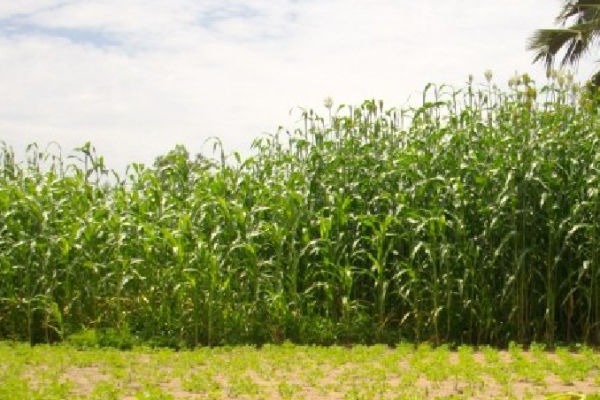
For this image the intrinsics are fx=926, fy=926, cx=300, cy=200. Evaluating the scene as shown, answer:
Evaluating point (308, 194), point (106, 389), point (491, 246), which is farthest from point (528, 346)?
point (106, 389)

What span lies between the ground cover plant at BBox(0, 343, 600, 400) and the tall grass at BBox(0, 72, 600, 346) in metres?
0.57

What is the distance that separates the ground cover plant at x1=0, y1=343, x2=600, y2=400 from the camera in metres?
6.14

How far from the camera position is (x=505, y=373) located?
677 centimetres

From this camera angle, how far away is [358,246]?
9211 mm

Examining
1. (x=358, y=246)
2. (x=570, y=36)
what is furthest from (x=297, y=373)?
(x=570, y=36)

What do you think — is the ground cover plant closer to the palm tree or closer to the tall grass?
the tall grass

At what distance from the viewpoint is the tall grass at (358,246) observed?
8.55 m

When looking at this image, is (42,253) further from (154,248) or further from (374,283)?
(374,283)

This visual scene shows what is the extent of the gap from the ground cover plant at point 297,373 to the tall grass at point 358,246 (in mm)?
565

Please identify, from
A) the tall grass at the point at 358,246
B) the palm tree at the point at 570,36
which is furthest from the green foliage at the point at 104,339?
the palm tree at the point at 570,36

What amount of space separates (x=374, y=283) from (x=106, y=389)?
3.48m

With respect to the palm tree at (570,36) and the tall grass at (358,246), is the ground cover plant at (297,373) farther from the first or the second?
the palm tree at (570,36)

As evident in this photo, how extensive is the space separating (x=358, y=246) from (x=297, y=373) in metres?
2.44

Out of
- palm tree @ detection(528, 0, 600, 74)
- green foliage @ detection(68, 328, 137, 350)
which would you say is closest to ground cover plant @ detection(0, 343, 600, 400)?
green foliage @ detection(68, 328, 137, 350)
